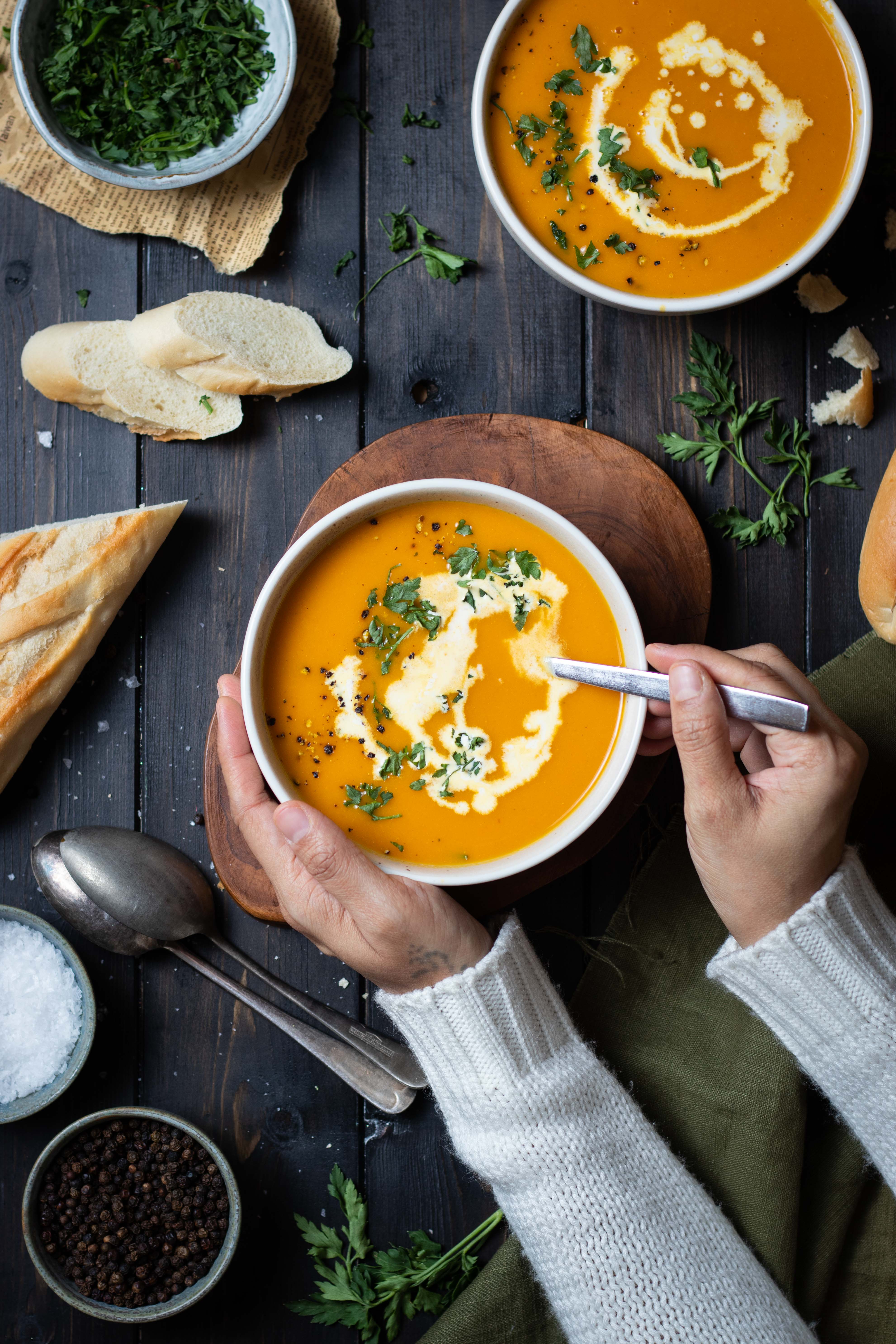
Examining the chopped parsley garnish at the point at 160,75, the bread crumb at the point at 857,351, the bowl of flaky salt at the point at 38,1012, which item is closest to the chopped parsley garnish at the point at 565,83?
the chopped parsley garnish at the point at 160,75

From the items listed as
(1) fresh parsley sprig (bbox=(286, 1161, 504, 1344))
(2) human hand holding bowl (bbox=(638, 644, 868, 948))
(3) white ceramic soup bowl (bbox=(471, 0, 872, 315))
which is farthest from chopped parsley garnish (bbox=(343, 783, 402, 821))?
(3) white ceramic soup bowl (bbox=(471, 0, 872, 315))

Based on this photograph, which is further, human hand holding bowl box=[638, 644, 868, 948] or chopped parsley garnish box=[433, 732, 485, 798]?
chopped parsley garnish box=[433, 732, 485, 798]

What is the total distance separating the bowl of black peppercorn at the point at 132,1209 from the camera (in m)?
2.01

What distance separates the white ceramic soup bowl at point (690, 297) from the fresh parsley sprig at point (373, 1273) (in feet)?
6.17

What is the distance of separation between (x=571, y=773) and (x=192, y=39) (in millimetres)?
1677

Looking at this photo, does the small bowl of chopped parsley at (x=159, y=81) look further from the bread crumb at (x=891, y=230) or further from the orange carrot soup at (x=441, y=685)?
the bread crumb at (x=891, y=230)

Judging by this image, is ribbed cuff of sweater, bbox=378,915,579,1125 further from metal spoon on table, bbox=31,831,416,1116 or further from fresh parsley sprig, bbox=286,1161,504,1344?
fresh parsley sprig, bbox=286,1161,504,1344

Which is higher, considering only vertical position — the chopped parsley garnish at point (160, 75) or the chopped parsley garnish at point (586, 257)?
the chopped parsley garnish at point (160, 75)

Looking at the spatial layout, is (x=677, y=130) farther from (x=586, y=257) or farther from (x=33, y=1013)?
(x=33, y=1013)

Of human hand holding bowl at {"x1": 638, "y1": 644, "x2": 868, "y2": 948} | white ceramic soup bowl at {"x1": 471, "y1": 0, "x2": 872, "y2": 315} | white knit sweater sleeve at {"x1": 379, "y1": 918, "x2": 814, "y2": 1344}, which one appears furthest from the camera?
white ceramic soup bowl at {"x1": 471, "y1": 0, "x2": 872, "y2": 315}

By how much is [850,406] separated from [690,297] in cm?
48

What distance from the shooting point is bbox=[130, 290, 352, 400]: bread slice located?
2.07 metres

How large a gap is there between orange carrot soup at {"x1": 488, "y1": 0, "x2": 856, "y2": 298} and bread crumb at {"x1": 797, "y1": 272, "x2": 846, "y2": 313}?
10.4 inches

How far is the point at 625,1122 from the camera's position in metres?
1.88
